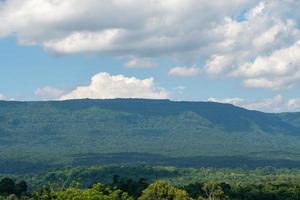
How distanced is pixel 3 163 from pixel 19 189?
383 feet

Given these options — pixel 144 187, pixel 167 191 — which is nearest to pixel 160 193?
pixel 167 191

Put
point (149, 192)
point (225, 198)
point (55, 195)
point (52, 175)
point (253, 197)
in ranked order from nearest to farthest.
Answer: point (55, 195) → point (149, 192) → point (225, 198) → point (253, 197) → point (52, 175)

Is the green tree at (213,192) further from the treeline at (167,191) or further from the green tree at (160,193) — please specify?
the green tree at (160,193)

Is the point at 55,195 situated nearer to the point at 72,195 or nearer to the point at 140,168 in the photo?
the point at 72,195

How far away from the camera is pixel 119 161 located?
199625 mm

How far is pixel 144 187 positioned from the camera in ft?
258

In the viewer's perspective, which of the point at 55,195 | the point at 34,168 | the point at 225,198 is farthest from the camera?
the point at 34,168

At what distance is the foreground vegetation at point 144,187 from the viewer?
1884 inches

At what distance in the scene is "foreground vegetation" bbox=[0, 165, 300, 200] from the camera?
4785cm

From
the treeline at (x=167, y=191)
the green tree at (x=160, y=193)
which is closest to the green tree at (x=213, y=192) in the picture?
the treeline at (x=167, y=191)

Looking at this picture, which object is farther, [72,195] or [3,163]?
[3,163]

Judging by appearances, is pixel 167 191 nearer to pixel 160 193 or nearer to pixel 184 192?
pixel 160 193

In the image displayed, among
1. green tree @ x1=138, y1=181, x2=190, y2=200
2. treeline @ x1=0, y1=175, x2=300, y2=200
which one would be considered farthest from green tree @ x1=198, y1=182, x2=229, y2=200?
green tree @ x1=138, y1=181, x2=190, y2=200

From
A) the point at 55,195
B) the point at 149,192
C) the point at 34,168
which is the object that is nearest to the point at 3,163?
the point at 34,168
